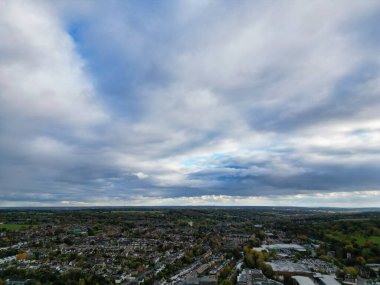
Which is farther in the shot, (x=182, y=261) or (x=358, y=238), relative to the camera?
(x=358, y=238)

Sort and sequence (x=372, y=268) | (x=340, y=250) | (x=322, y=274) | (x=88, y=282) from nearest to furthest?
1. (x=88, y=282)
2. (x=322, y=274)
3. (x=372, y=268)
4. (x=340, y=250)

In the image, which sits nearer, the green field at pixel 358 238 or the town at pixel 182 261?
the town at pixel 182 261

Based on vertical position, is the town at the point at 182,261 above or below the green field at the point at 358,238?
below

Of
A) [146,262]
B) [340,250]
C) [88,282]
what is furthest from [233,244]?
[88,282]

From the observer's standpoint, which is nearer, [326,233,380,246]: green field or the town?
the town

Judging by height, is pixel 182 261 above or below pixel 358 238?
below

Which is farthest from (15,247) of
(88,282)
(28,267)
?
(88,282)

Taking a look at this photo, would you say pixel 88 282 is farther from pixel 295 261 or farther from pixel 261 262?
pixel 295 261

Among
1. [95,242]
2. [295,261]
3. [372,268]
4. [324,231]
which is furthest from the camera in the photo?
[324,231]

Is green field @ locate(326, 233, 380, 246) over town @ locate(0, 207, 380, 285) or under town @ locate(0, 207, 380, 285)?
over

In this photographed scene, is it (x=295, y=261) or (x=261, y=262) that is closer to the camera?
(x=261, y=262)
